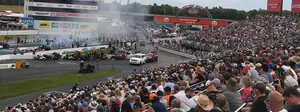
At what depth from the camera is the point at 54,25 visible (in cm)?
7288

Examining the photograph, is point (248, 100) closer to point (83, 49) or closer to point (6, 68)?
point (6, 68)

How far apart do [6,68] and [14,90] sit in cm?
1025

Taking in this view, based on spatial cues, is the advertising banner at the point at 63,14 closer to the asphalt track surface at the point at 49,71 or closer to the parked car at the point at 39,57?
the parked car at the point at 39,57

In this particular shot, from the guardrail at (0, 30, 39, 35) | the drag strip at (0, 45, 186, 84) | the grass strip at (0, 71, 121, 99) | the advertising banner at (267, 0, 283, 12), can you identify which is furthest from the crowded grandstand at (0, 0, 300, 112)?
the advertising banner at (267, 0, 283, 12)

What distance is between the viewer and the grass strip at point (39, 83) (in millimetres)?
27078

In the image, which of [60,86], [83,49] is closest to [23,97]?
[60,86]

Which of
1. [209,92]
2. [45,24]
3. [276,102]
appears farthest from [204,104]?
[45,24]

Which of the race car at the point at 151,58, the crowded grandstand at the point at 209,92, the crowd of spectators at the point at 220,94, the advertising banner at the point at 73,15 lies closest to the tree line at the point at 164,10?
the advertising banner at the point at 73,15

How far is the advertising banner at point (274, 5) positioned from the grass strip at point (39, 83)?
135 ft

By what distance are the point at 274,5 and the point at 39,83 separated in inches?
1966

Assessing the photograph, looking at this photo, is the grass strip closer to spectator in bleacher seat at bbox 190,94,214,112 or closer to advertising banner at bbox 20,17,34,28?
spectator in bleacher seat at bbox 190,94,214,112

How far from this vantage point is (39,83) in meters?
30.9

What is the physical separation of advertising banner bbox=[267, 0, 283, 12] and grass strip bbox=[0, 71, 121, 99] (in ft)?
135

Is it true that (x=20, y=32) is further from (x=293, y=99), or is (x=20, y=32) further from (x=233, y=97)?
(x=293, y=99)
